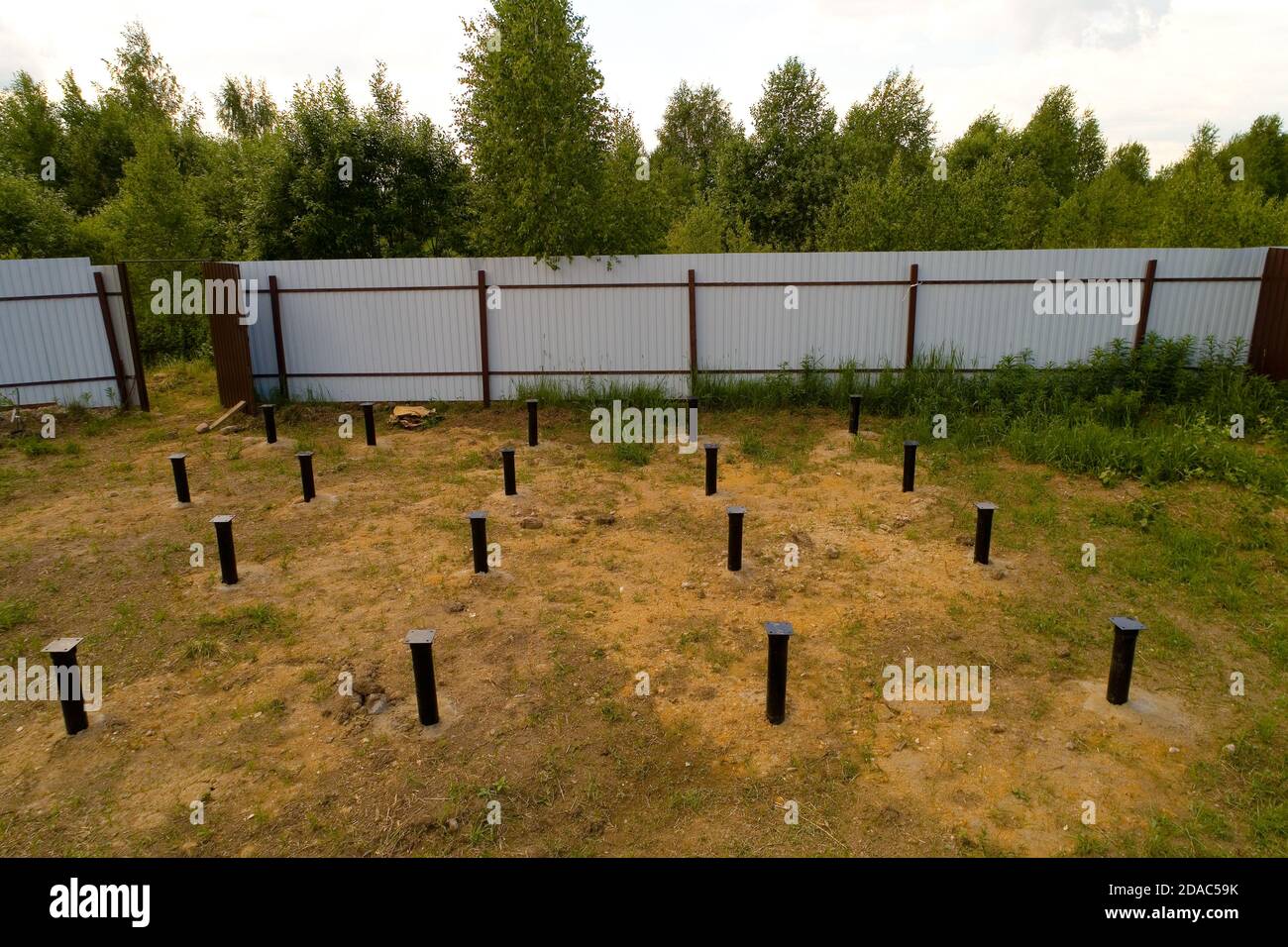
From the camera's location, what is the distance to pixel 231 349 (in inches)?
492

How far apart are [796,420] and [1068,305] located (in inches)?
190

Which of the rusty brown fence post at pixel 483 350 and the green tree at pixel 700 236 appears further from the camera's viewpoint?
the green tree at pixel 700 236

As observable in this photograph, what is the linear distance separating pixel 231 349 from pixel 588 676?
1037cm

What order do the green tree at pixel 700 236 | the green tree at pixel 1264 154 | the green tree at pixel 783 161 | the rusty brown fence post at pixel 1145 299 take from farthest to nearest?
the green tree at pixel 1264 154 → the green tree at pixel 783 161 → the green tree at pixel 700 236 → the rusty brown fence post at pixel 1145 299

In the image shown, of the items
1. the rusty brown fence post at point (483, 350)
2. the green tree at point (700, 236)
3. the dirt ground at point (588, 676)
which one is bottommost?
the dirt ground at point (588, 676)

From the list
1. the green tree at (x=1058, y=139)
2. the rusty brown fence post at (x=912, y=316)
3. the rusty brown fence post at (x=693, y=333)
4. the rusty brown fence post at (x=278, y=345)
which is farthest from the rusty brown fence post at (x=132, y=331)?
the green tree at (x=1058, y=139)

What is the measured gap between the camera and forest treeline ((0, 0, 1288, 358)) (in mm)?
12500

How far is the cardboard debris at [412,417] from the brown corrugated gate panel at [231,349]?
2.52m

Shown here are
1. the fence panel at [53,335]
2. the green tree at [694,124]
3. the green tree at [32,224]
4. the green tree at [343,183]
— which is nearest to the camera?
the fence panel at [53,335]

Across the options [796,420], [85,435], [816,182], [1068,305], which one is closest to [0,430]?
[85,435]

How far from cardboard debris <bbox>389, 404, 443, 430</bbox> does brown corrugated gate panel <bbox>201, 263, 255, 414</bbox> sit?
2523mm

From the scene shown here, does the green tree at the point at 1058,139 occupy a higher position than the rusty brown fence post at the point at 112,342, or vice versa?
the green tree at the point at 1058,139

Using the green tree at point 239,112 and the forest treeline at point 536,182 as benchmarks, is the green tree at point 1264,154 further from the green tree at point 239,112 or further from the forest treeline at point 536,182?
the green tree at point 239,112

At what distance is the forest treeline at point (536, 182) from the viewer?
1250 centimetres
